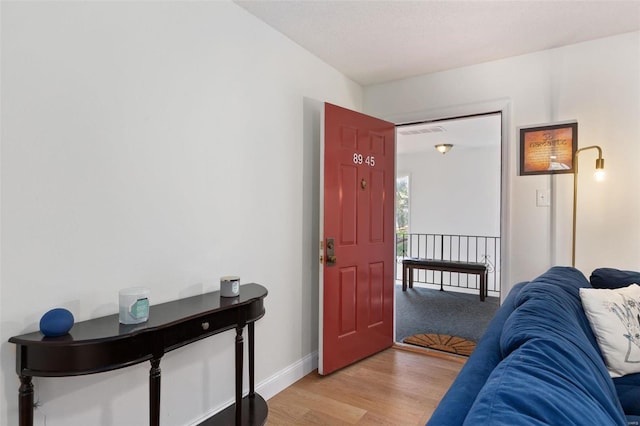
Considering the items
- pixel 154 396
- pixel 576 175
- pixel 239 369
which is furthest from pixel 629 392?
pixel 154 396

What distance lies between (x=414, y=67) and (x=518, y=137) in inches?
42.4

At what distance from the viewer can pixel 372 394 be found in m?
2.57

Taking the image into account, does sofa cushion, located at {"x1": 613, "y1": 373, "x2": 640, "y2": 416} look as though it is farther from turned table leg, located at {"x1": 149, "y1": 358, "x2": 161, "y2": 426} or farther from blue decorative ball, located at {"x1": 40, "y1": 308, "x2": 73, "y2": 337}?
blue decorative ball, located at {"x1": 40, "y1": 308, "x2": 73, "y2": 337}

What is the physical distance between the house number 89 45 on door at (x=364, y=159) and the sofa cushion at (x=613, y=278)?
5.95 feet

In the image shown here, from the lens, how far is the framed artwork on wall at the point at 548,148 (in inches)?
108

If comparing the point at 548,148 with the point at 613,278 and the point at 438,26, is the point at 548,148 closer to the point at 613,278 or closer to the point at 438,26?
the point at 613,278

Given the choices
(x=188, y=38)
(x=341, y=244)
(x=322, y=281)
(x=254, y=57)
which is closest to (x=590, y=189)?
(x=341, y=244)

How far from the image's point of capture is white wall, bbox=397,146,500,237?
655 centimetres

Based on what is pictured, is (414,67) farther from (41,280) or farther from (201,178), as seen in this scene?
(41,280)

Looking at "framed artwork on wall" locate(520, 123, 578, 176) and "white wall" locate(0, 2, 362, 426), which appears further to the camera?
"framed artwork on wall" locate(520, 123, 578, 176)

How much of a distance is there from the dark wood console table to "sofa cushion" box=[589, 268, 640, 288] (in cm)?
202

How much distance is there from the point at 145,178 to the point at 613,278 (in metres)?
2.67

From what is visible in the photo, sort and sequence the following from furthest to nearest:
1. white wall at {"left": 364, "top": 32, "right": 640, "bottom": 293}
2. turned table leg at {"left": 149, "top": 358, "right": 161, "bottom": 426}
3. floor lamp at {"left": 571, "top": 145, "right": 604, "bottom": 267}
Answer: white wall at {"left": 364, "top": 32, "right": 640, "bottom": 293} → floor lamp at {"left": 571, "top": 145, "right": 604, "bottom": 267} → turned table leg at {"left": 149, "top": 358, "right": 161, "bottom": 426}

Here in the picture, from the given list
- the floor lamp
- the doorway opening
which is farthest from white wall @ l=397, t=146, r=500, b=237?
the floor lamp
